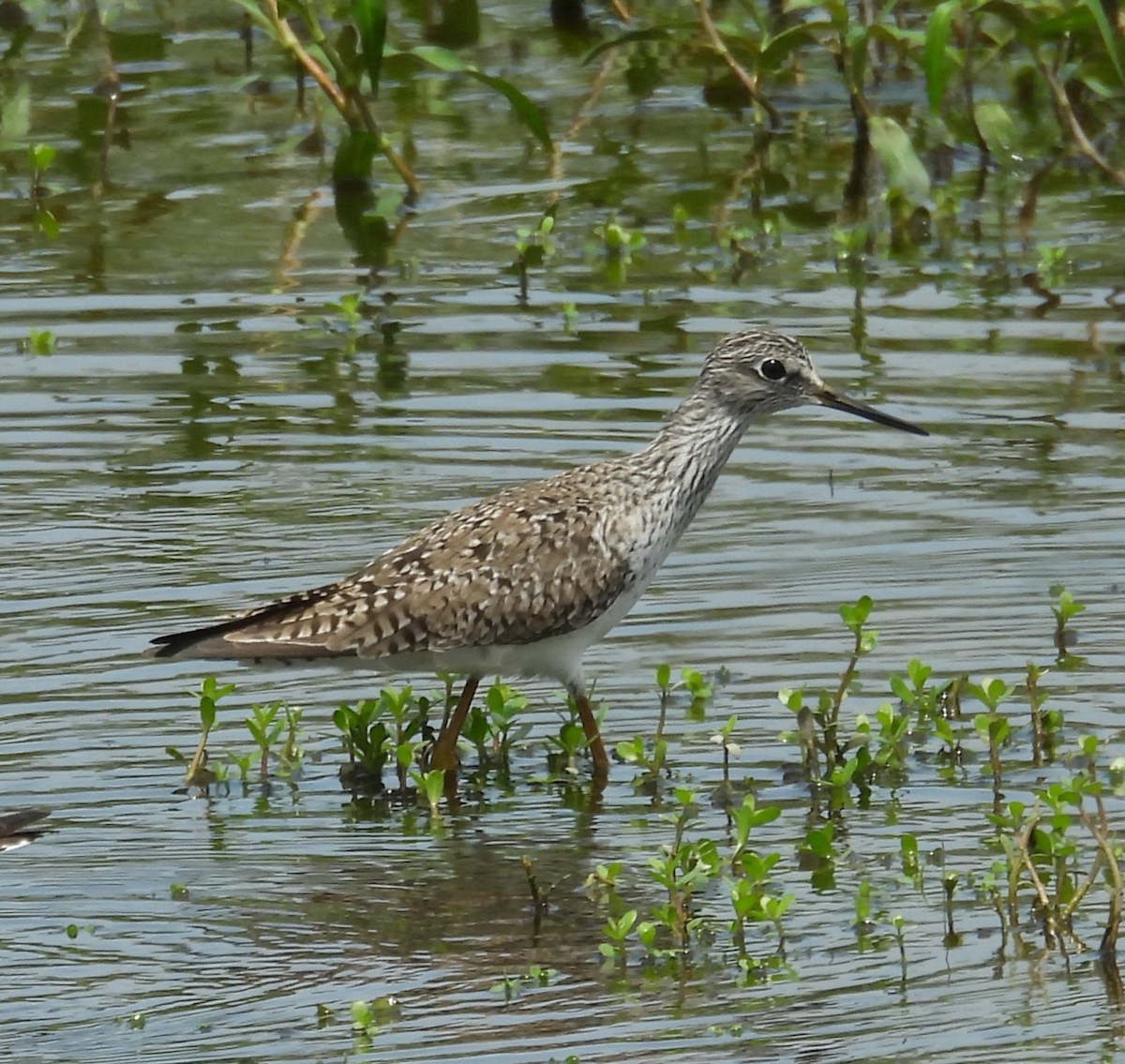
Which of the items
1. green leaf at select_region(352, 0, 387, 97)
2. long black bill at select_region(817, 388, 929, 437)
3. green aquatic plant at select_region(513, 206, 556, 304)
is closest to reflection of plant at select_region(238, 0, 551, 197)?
green leaf at select_region(352, 0, 387, 97)

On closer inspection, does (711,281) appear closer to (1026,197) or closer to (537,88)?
(1026,197)

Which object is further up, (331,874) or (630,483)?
(630,483)

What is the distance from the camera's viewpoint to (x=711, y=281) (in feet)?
45.3

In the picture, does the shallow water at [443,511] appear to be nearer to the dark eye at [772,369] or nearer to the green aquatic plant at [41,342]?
the green aquatic plant at [41,342]

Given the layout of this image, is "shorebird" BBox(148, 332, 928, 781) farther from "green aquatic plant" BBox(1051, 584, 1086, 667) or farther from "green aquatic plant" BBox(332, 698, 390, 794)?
"green aquatic plant" BBox(1051, 584, 1086, 667)

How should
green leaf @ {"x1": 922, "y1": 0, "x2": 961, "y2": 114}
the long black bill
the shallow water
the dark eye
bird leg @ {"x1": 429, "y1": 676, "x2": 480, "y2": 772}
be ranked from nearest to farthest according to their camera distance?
the shallow water → bird leg @ {"x1": 429, "y1": 676, "x2": 480, "y2": 772} → the dark eye → the long black bill → green leaf @ {"x1": 922, "y1": 0, "x2": 961, "y2": 114}

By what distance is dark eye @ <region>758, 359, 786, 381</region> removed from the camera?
949cm

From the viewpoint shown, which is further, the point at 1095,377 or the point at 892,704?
the point at 1095,377

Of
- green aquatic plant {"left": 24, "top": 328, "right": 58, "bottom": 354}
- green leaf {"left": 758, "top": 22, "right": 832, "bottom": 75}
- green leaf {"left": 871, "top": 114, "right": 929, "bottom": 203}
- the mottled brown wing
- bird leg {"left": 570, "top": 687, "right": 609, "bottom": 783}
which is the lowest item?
bird leg {"left": 570, "top": 687, "right": 609, "bottom": 783}


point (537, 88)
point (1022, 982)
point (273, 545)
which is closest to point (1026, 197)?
point (537, 88)

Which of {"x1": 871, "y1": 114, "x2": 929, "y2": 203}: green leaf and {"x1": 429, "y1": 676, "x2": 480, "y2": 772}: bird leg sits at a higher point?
{"x1": 871, "y1": 114, "x2": 929, "y2": 203}: green leaf

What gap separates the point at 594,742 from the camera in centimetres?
836

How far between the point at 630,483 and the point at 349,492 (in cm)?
241

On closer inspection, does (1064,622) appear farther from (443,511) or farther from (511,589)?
(443,511)
